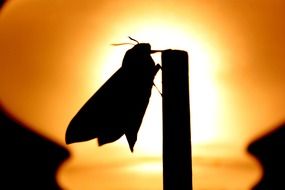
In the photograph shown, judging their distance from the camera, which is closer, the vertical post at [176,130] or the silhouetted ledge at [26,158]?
the vertical post at [176,130]

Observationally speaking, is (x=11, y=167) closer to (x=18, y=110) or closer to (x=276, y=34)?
(x=18, y=110)

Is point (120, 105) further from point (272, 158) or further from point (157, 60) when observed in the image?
point (272, 158)

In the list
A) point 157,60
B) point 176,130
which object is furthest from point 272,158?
point 176,130

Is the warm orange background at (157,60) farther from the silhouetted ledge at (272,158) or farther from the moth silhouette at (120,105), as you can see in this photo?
the silhouetted ledge at (272,158)

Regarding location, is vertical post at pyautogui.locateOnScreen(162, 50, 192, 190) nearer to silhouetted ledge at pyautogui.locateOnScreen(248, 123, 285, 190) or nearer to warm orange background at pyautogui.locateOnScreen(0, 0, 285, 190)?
warm orange background at pyautogui.locateOnScreen(0, 0, 285, 190)

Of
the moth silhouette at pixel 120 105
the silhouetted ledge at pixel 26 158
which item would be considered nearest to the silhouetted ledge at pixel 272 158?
the silhouetted ledge at pixel 26 158

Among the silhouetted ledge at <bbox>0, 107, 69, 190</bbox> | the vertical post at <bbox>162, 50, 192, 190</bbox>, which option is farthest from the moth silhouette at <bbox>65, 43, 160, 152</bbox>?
the silhouetted ledge at <bbox>0, 107, 69, 190</bbox>
